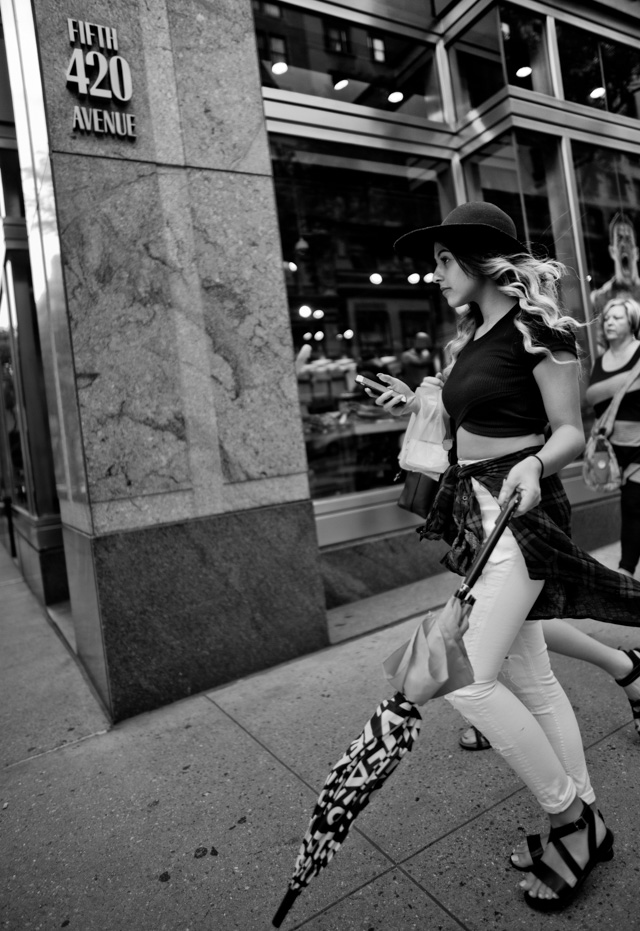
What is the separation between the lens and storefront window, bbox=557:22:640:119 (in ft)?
21.5

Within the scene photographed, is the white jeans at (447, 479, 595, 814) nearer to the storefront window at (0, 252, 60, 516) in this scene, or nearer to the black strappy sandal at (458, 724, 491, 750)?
the black strappy sandal at (458, 724, 491, 750)

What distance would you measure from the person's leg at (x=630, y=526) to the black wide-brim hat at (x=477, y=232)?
2355 mm

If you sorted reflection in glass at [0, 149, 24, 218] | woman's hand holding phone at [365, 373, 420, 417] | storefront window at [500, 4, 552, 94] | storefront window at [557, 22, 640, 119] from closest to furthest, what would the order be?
woman's hand holding phone at [365, 373, 420, 417], reflection in glass at [0, 149, 24, 218], storefront window at [500, 4, 552, 94], storefront window at [557, 22, 640, 119]

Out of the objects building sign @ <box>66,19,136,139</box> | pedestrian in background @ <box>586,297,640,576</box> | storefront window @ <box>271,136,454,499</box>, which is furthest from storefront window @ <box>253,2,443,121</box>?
pedestrian in background @ <box>586,297,640,576</box>

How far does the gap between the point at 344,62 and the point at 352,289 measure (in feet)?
6.96

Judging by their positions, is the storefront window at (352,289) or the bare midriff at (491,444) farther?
the storefront window at (352,289)

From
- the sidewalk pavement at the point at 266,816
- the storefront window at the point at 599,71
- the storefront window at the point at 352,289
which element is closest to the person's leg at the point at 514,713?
the sidewalk pavement at the point at 266,816

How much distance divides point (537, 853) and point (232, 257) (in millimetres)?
3315

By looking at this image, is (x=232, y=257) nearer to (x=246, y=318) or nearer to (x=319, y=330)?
(x=246, y=318)

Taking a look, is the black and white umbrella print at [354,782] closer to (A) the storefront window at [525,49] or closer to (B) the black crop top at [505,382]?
(B) the black crop top at [505,382]

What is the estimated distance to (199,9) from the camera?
12.7 ft

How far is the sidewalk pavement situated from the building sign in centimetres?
316

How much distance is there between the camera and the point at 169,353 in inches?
144

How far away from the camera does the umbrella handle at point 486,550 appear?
5.18 feet
